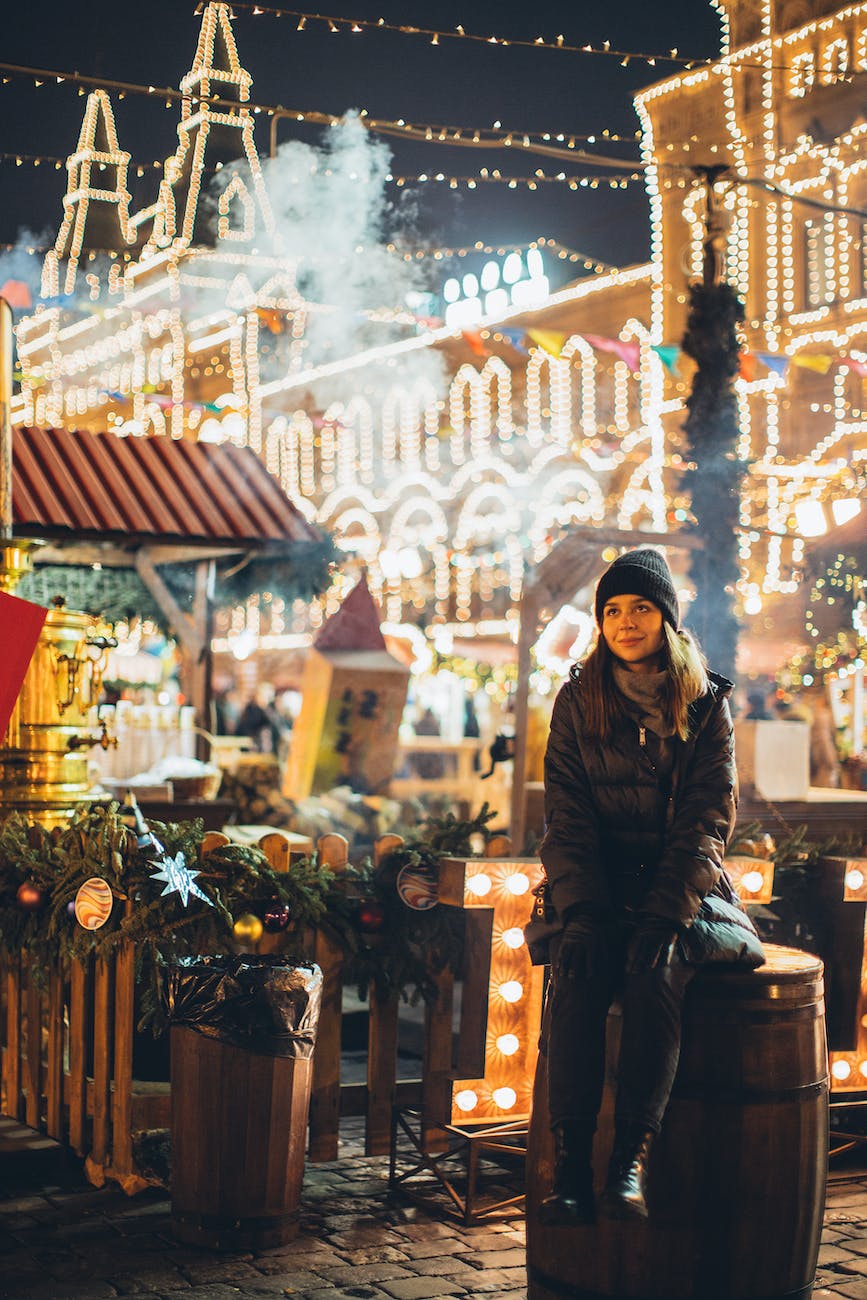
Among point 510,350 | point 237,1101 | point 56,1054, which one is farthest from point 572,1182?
point 510,350

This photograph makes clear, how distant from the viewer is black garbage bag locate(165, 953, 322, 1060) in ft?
15.0

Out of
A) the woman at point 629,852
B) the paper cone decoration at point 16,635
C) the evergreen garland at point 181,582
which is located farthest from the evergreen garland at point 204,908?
the evergreen garland at point 181,582

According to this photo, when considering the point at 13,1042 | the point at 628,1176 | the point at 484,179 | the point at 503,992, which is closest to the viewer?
the point at 628,1176

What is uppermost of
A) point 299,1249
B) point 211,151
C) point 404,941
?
point 211,151

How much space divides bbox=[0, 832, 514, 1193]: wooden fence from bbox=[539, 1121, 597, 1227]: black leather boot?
1.73m

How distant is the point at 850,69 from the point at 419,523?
14709mm

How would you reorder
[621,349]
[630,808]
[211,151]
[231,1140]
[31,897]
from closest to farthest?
[630,808] < [231,1140] < [31,897] < [211,151] < [621,349]

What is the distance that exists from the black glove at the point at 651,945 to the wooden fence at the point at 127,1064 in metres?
1.89

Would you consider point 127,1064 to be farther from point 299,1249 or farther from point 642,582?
point 642,582

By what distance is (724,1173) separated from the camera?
3.50 metres

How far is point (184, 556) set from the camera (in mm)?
12172

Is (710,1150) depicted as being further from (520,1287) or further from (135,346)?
(135,346)

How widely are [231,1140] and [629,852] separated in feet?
5.49

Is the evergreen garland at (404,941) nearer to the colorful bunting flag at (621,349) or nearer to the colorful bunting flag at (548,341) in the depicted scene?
the colorful bunting flag at (548,341)
